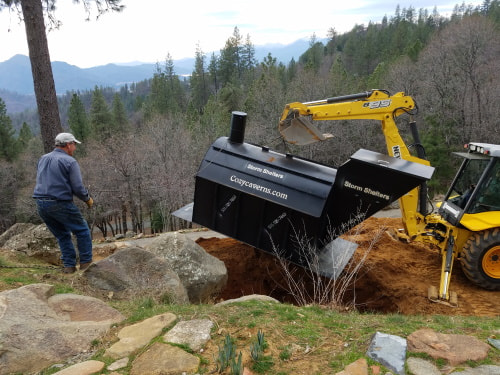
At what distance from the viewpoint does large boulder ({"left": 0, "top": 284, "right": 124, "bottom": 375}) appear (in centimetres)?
295

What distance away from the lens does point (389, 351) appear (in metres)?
3.03

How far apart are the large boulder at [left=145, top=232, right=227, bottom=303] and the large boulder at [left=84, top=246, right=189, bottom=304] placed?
2.62 ft

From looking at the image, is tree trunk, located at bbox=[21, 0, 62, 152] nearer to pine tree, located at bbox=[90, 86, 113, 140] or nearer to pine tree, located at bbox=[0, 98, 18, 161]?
pine tree, located at bbox=[0, 98, 18, 161]

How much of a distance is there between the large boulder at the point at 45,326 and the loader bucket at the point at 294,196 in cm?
294

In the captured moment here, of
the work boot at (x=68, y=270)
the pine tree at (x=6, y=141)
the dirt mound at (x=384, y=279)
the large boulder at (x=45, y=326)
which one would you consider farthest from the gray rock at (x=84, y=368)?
the pine tree at (x=6, y=141)

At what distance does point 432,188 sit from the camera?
68.0 ft

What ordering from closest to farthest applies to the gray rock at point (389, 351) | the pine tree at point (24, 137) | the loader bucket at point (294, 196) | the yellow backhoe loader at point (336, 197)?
the gray rock at point (389, 351), the loader bucket at point (294, 196), the yellow backhoe loader at point (336, 197), the pine tree at point (24, 137)

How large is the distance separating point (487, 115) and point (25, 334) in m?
27.4

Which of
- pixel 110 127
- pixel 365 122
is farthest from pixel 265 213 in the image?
pixel 110 127

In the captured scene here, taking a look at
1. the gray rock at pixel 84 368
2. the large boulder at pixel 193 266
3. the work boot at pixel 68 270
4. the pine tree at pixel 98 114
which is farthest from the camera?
the pine tree at pixel 98 114

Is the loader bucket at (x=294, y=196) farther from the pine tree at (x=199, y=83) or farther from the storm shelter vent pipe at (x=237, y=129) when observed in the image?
the pine tree at (x=199, y=83)

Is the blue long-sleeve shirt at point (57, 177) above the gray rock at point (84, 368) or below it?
above

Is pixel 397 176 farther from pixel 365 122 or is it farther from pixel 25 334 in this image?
pixel 365 122

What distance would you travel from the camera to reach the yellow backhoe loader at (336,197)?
575cm
